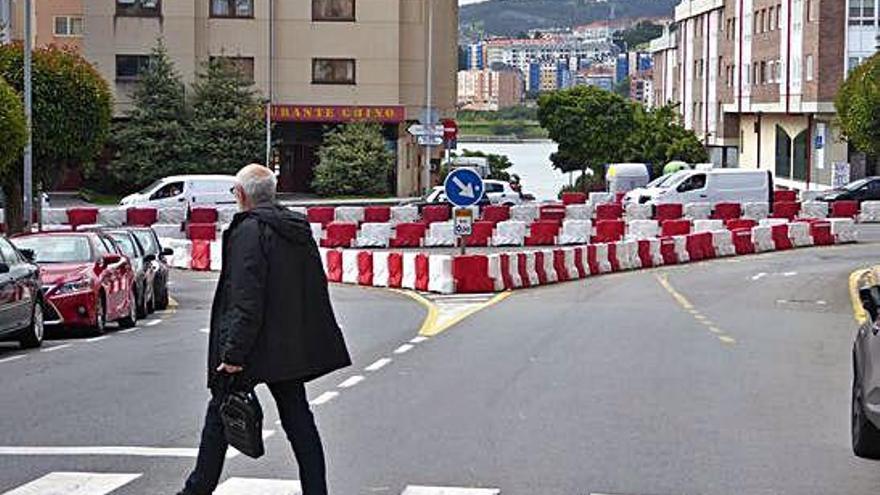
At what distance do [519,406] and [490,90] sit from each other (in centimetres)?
16063

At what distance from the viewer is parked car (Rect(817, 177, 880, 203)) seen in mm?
59188

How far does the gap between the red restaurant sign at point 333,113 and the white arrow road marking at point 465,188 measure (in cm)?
4025

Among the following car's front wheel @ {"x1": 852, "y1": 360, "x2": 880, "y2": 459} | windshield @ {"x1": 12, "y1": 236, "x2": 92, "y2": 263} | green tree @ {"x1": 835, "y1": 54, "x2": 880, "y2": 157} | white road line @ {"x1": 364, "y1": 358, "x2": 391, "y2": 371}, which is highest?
green tree @ {"x1": 835, "y1": 54, "x2": 880, "y2": 157}

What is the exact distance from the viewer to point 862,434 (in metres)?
11.1

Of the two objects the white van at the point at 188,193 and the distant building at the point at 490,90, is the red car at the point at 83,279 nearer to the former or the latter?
the white van at the point at 188,193

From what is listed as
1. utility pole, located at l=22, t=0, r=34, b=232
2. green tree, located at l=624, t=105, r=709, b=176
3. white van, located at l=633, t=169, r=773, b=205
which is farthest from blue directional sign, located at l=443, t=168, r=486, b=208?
green tree, located at l=624, t=105, r=709, b=176

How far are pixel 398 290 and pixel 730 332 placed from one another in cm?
1086

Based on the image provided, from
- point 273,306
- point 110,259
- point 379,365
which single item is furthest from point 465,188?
point 273,306

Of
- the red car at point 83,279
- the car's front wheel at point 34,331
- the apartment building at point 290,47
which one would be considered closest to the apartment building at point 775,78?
the apartment building at point 290,47

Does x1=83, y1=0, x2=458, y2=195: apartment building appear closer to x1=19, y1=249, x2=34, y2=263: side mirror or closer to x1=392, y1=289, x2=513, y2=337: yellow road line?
x1=392, y1=289, x2=513, y2=337: yellow road line

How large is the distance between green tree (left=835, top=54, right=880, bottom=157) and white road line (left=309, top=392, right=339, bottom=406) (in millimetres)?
37124

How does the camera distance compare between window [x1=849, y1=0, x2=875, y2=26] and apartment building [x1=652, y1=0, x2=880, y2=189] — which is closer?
window [x1=849, y1=0, x2=875, y2=26]

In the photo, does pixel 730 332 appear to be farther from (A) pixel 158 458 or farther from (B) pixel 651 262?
(B) pixel 651 262

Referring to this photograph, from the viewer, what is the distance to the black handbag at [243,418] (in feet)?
27.2
